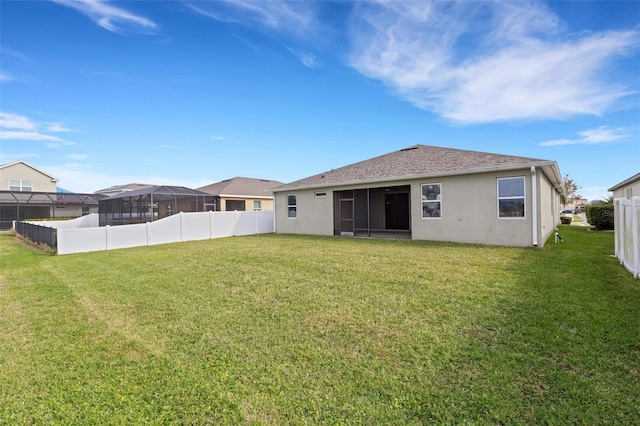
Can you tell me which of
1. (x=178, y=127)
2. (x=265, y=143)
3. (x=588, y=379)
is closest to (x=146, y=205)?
(x=178, y=127)

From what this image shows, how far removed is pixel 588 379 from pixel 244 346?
10.7ft

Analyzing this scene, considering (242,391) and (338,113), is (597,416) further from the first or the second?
(338,113)

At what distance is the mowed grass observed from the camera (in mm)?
2352

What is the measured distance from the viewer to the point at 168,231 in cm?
1452

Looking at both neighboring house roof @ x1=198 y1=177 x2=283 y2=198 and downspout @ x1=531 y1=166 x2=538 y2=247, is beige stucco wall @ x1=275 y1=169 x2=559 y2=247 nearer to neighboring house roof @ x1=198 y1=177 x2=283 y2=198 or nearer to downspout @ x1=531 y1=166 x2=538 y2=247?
downspout @ x1=531 y1=166 x2=538 y2=247

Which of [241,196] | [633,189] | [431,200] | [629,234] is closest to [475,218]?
[431,200]

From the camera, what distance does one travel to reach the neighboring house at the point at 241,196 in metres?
22.2

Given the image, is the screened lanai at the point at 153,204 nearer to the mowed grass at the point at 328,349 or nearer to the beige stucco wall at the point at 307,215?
the beige stucco wall at the point at 307,215

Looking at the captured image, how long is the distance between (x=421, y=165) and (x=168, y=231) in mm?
12102

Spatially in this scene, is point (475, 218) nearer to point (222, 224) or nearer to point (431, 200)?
point (431, 200)

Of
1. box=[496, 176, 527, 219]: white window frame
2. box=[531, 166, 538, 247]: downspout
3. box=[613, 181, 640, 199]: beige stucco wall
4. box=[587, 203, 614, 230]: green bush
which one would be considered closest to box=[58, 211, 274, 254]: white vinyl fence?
box=[496, 176, 527, 219]: white window frame

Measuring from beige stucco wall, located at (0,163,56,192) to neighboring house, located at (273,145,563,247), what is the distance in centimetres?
2828

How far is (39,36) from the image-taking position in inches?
408

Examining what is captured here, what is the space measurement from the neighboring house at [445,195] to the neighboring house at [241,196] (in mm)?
5800
